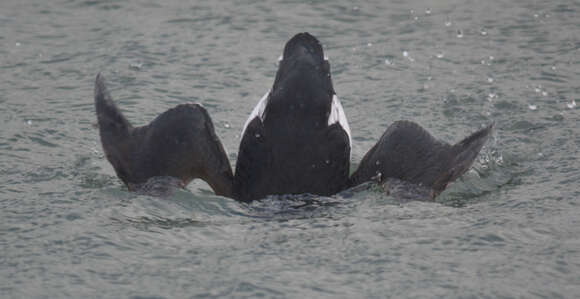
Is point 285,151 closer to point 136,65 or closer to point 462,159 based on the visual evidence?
point 462,159

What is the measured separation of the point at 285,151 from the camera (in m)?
6.87

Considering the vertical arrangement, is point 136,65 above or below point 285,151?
above

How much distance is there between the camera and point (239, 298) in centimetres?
552

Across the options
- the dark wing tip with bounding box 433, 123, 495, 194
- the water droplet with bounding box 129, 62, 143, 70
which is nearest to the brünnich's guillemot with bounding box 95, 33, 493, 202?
the dark wing tip with bounding box 433, 123, 495, 194

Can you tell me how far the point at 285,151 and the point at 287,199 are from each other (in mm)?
365

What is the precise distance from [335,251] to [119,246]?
1.43 meters

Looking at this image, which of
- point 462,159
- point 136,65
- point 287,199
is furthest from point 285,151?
point 136,65

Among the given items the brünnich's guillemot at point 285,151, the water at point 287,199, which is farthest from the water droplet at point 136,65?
the brünnich's guillemot at point 285,151

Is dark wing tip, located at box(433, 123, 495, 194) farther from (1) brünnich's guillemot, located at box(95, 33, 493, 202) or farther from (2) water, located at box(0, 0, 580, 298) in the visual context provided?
(2) water, located at box(0, 0, 580, 298)

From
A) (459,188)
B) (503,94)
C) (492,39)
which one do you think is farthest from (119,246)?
(492,39)

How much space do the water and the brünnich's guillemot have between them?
0.16 meters

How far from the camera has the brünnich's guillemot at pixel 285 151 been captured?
22.5 feet

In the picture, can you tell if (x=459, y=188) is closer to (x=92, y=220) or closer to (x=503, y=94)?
(x=503, y=94)

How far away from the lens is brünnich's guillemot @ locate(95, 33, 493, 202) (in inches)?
270
